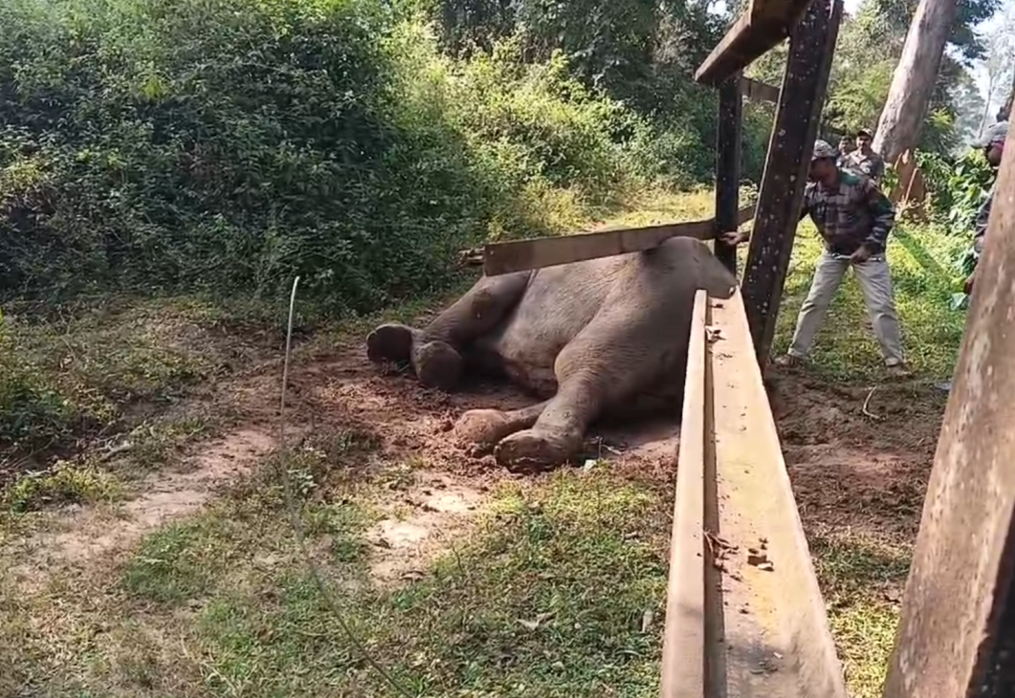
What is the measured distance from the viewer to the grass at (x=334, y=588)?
298 cm

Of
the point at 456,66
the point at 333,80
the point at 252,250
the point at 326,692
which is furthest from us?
the point at 456,66

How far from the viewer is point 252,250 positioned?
8320 millimetres

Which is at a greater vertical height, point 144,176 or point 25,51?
point 25,51

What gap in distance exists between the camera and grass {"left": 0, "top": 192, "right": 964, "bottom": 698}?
2.98 meters

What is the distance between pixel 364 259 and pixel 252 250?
3.18ft

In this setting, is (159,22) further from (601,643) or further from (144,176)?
(601,643)

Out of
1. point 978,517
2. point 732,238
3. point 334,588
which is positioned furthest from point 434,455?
point 978,517

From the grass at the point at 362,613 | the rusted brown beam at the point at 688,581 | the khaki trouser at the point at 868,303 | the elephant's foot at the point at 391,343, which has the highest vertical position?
the rusted brown beam at the point at 688,581

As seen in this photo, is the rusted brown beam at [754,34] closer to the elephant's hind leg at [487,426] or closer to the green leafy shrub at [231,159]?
the elephant's hind leg at [487,426]

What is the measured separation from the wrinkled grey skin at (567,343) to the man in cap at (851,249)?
4.22 ft

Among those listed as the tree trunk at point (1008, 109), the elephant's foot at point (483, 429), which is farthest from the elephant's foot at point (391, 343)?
→ the tree trunk at point (1008, 109)

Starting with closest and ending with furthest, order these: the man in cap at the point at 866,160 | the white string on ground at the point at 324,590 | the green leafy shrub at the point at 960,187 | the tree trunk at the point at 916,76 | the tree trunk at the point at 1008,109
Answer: the tree trunk at the point at 1008,109, the white string on ground at the point at 324,590, the man in cap at the point at 866,160, the green leafy shrub at the point at 960,187, the tree trunk at the point at 916,76

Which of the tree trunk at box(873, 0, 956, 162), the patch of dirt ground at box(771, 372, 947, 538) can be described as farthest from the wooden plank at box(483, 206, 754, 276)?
the tree trunk at box(873, 0, 956, 162)

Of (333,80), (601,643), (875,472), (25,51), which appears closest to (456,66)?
(333,80)
